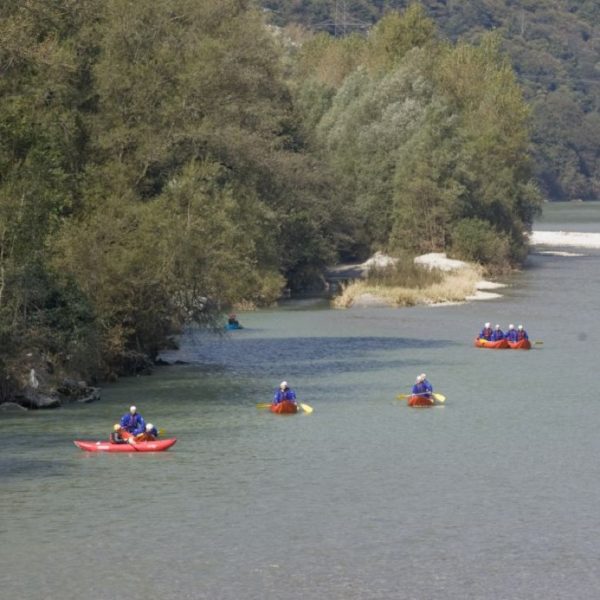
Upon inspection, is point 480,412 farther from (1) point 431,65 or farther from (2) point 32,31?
(1) point 431,65

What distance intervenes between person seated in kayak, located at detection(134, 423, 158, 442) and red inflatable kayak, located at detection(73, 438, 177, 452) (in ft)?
0.52

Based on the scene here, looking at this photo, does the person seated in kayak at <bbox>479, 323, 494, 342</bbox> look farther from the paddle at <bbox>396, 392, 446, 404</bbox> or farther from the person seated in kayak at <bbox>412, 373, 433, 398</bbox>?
the person seated in kayak at <bbox>412, 373, 433, 398</bbox>

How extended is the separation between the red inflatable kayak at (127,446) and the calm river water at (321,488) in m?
0.28

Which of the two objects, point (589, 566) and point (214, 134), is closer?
point (589, 566)

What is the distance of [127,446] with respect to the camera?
40.3 m

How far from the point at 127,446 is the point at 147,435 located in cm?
69

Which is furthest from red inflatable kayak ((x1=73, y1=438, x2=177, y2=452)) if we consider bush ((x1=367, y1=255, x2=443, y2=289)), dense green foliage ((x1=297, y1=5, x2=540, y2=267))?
dense green foliage ((x1=297, y1=5, x2=540, y2=267))

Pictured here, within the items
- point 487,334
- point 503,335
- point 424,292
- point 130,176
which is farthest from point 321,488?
point 424,292

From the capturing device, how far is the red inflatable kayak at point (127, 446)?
4012 cm

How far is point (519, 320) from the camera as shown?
76.0 m

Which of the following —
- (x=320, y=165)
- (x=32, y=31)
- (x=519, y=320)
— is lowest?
(x=519, y=320)

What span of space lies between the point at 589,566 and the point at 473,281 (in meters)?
65.4

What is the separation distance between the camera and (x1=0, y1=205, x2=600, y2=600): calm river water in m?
28.8

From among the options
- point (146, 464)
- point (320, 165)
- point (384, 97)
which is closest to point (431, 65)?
point (384, 97)
